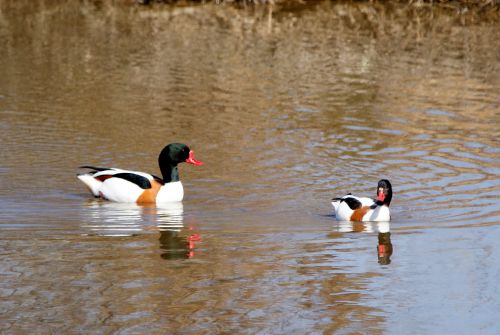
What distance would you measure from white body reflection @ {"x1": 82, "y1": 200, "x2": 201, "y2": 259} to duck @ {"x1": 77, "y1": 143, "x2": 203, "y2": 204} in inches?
4.1

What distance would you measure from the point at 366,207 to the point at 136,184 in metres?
3.10

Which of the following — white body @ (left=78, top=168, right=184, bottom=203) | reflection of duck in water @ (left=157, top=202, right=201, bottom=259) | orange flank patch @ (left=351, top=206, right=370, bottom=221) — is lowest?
reflection of duck in water @ (left=157, top=202, right=201, bottom=259)

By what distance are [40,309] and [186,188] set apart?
20.4 feet

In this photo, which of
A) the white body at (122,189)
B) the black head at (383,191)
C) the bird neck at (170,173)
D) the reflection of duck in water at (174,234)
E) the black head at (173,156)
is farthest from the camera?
the black head at (173,156)

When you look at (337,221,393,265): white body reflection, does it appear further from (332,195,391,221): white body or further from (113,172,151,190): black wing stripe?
(113,172,151,190): black wing stripe

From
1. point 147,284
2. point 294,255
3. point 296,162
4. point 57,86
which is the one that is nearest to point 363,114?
point 296,162

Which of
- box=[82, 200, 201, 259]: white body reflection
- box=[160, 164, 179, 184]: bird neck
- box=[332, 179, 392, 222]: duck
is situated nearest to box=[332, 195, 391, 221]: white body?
box=[332, 179, 392, 222]: duck

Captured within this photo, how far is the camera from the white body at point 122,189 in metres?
15.3

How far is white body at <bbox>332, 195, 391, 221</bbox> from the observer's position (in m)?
14.0

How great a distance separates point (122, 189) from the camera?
15461 millimetres

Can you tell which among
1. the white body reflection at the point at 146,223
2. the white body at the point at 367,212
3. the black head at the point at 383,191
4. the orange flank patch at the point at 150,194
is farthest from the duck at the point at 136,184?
the black head at the point at 383,191

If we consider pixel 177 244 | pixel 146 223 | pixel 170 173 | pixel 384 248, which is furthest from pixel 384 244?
pixel 170 173

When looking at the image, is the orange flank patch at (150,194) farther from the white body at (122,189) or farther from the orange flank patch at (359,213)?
the orange flank patch at (359,213)

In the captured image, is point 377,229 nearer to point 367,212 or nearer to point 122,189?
point 367,212
